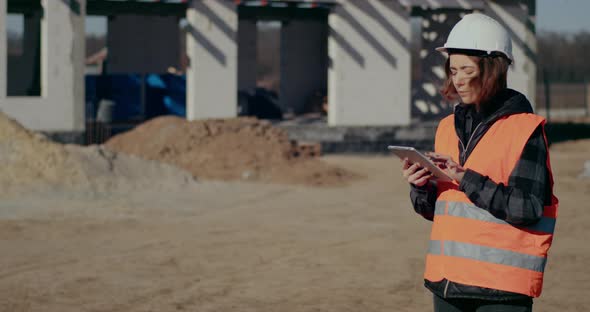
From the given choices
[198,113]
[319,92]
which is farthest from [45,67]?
[319,92]

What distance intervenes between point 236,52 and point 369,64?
3.27m

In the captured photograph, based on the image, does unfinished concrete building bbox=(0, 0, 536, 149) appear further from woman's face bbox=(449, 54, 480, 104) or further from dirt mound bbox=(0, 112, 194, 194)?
woman's face bbox=(449, 54, 480, 104)

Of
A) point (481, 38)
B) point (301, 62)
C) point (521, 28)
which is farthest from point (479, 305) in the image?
point (301, 62)

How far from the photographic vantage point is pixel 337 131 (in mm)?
21938

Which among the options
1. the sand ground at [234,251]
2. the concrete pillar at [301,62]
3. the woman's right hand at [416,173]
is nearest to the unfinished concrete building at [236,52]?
the concrete pillar at [301,62]

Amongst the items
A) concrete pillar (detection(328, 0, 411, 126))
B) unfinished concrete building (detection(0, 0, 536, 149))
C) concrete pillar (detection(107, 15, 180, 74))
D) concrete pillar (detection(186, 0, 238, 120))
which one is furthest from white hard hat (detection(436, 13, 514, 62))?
concrete pillar (detection(107, 15, 180, 74))

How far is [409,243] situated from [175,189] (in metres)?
5.65

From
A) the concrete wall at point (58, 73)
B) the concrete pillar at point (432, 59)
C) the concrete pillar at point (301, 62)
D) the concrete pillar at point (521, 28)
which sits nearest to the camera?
the concrete wall at point (58, 73)

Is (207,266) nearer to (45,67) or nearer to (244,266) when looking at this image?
(244,266)

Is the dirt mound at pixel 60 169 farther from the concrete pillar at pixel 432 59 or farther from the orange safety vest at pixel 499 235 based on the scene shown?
the orange safety vest at pixel 499 235

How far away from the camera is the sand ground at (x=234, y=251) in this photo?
8484 millimetres

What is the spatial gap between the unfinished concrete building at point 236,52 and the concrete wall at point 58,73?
0.02m

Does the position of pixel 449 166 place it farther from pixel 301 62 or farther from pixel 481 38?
pixel 301 62

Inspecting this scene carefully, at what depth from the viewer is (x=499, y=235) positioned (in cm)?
353
